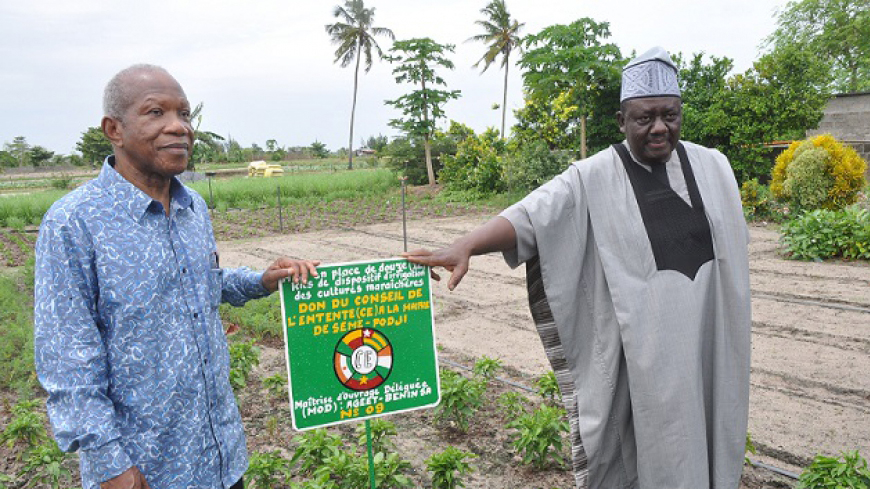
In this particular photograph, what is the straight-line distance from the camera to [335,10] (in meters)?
37.1

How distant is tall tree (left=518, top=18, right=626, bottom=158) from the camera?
15.5 meters

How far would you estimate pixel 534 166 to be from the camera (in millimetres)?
16312

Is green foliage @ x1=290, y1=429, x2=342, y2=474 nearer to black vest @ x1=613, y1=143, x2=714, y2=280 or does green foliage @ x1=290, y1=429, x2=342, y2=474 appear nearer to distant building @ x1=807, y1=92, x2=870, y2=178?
black vest @ x1=613, y1=143, x2=714, y2=280

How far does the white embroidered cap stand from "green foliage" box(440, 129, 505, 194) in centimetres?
1606

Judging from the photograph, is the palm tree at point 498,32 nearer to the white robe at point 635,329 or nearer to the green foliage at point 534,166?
the green foliage at point 534,166

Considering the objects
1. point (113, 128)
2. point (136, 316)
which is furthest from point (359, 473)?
point (113, 128)

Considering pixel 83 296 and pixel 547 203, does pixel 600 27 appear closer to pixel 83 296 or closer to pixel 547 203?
pixel 547 203

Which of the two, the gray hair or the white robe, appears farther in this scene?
the white robe

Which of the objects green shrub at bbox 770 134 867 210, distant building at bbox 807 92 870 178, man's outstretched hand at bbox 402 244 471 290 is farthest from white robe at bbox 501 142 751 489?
distant building at bbox 807 92 870 178

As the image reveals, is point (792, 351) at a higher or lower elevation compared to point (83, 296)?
lower

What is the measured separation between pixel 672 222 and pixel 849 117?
A: 18216 millimetres

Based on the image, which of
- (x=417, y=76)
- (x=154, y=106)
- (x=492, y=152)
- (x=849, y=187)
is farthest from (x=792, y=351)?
(x=417, y=76)

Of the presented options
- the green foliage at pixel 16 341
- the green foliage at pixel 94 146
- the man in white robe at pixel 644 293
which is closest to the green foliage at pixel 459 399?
the man in white robe at pixel 644 293

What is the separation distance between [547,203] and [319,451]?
5.77 feet
